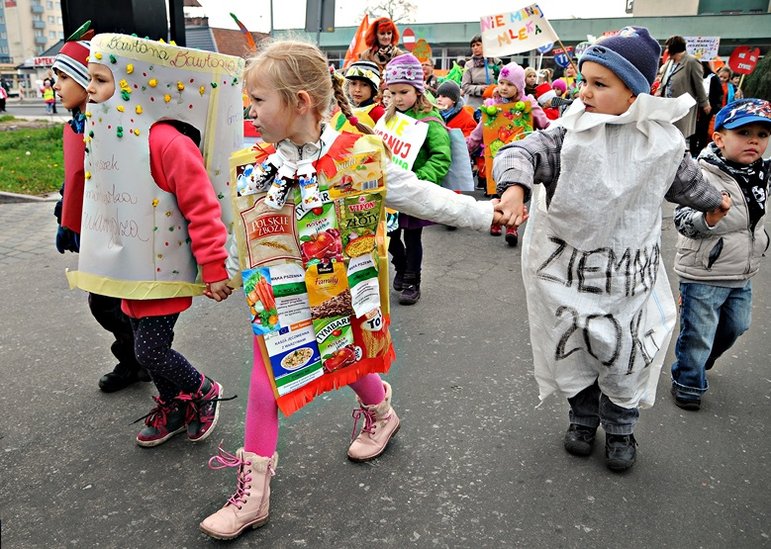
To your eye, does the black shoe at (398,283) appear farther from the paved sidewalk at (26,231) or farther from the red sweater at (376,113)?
the paved sidewalk at (26,231)

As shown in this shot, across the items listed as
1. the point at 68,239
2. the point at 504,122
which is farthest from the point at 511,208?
the point at 504,122

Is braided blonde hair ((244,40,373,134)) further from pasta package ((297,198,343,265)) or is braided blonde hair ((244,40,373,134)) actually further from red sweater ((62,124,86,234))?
red sweater ((62,124,86,234))

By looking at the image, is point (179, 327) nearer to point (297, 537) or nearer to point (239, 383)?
point (239, 383)

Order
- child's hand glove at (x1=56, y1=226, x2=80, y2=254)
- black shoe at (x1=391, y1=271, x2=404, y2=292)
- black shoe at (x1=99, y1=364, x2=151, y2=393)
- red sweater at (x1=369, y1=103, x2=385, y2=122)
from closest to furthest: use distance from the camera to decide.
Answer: child's hand glove at (x1=56, y1=226, x2=80, y2=254) → black shoe at (x1=99, y1=364, x2=151, y2=393) → black shoe at (x1=391, y1=271, x2=404, y2=292) → red sweater at (x1=369, y1=103, x2=385, y2=122)

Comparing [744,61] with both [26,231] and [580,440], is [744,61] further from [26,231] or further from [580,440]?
[580,440]

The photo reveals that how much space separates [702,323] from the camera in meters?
3.00

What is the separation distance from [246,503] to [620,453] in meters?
1.48

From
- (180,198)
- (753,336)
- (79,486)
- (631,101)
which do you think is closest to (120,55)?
(180,198)

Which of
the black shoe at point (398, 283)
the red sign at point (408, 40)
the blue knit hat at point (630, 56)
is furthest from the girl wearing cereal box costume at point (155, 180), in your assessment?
the red sign at point (408, 40)

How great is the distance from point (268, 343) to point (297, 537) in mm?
688

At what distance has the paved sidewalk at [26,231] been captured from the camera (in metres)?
5.66

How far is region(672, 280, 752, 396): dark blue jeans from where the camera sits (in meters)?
3.00

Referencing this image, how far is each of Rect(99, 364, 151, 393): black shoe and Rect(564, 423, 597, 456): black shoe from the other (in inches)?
82.9

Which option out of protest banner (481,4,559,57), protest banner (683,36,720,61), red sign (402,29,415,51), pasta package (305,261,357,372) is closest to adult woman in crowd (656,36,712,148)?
protest banner (481,4,559,57)
